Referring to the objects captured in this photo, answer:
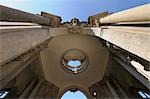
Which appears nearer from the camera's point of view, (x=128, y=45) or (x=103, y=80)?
(x=128, y=45)

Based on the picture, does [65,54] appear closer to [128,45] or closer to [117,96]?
[117,96]

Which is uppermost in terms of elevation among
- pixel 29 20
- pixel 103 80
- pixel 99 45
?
pixel 29 20

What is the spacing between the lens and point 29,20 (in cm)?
821

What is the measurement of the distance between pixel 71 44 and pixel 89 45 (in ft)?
3.61

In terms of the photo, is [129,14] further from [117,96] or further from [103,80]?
[103,80]

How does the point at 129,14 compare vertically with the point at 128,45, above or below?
above

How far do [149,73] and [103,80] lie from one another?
672 centimetres

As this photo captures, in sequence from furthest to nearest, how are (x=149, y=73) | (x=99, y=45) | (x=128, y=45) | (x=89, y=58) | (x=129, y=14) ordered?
(x=89, y=58), (x=99, y=45), (x=149, y=73), (x=129, y=14), (x=128, y=45)

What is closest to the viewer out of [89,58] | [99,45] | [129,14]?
[129,14]

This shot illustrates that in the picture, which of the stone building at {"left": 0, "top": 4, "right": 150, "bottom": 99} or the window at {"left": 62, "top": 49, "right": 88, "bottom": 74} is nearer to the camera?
the stone building at {"left": 0, "top": 4, "right": 150, "bottom": 99}

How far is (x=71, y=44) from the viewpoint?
1306cm

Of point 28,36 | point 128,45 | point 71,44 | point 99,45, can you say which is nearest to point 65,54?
point 71,44

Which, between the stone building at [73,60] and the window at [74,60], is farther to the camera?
the window at [74,60]

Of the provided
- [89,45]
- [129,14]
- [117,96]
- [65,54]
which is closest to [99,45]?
[89,45]
